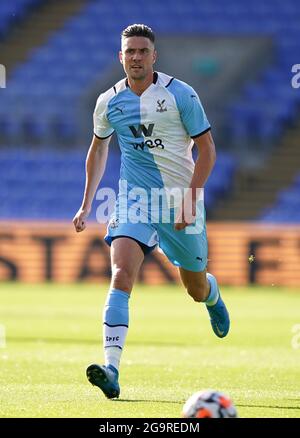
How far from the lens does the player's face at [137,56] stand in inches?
320

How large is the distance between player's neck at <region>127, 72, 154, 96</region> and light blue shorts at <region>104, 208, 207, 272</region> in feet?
2.96

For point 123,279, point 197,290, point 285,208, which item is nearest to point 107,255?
point 285,208

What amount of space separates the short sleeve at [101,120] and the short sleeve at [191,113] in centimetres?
56

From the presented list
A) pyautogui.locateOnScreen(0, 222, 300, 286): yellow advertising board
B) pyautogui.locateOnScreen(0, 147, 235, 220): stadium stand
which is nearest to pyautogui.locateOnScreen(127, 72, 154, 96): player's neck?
pyautogui.locateOnScreen(0, 222, 300, 286): yellow advertising board

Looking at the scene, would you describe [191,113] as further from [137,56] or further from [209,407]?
[209,407]

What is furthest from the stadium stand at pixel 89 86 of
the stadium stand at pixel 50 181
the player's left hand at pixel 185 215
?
the player's left hand at pixel 185 215

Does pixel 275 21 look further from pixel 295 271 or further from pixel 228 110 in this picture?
pixel 295 271

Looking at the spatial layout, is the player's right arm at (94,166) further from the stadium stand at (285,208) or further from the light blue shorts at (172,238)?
the stadium stand at (285,208)

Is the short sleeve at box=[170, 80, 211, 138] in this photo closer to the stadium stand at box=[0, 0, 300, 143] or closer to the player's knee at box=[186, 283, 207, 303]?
the player's knee at box=[186, 283, 207, 303]

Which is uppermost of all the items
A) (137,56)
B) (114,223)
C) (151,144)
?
(137,56)

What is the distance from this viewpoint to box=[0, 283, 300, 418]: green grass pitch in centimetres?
745

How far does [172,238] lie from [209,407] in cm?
294

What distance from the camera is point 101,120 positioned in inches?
340
